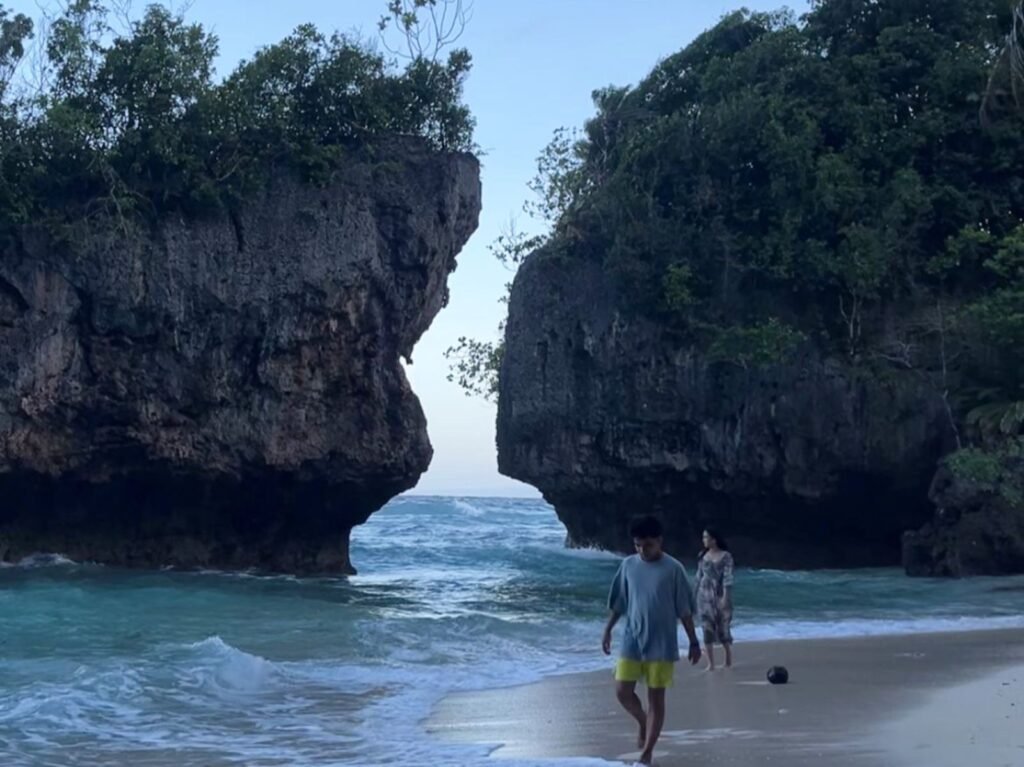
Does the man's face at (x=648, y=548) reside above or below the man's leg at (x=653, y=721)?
above

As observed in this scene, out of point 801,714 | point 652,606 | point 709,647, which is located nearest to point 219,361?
point 709,647

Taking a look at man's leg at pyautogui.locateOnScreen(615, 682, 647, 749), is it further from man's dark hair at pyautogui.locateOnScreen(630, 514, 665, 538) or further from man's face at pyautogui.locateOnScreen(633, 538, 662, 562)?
man's dark hair at pyautogui.locateOnScreen(630, 514, 665, 538)

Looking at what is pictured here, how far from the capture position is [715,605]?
1320 centimetres

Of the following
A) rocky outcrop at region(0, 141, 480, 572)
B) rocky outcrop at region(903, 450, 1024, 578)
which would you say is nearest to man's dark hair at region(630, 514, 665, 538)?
rocky outcrop at region(903, 450, 1024, 578)

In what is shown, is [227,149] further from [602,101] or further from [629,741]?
[629,741]

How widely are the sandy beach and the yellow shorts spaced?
1.65 feet

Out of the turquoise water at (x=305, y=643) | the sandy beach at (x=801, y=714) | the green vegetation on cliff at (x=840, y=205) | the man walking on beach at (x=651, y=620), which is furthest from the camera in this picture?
the green vegetation on cliff at (x=840, y=205)

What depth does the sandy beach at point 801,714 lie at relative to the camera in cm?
855

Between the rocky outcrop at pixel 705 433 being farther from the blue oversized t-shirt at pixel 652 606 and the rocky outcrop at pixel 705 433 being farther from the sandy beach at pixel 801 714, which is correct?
the blue oversized t-shirt at pixel 652 606

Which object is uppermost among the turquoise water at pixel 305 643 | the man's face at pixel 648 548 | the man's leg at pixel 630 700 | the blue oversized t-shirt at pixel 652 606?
the man's face at pixel 648 548

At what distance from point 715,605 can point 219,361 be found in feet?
42.5

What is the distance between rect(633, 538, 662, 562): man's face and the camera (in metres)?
8.33

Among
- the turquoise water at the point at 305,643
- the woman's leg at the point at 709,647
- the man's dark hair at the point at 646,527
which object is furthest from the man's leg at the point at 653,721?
the woman's leg at the point at 709,647

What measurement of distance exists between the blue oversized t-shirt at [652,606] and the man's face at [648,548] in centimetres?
3
